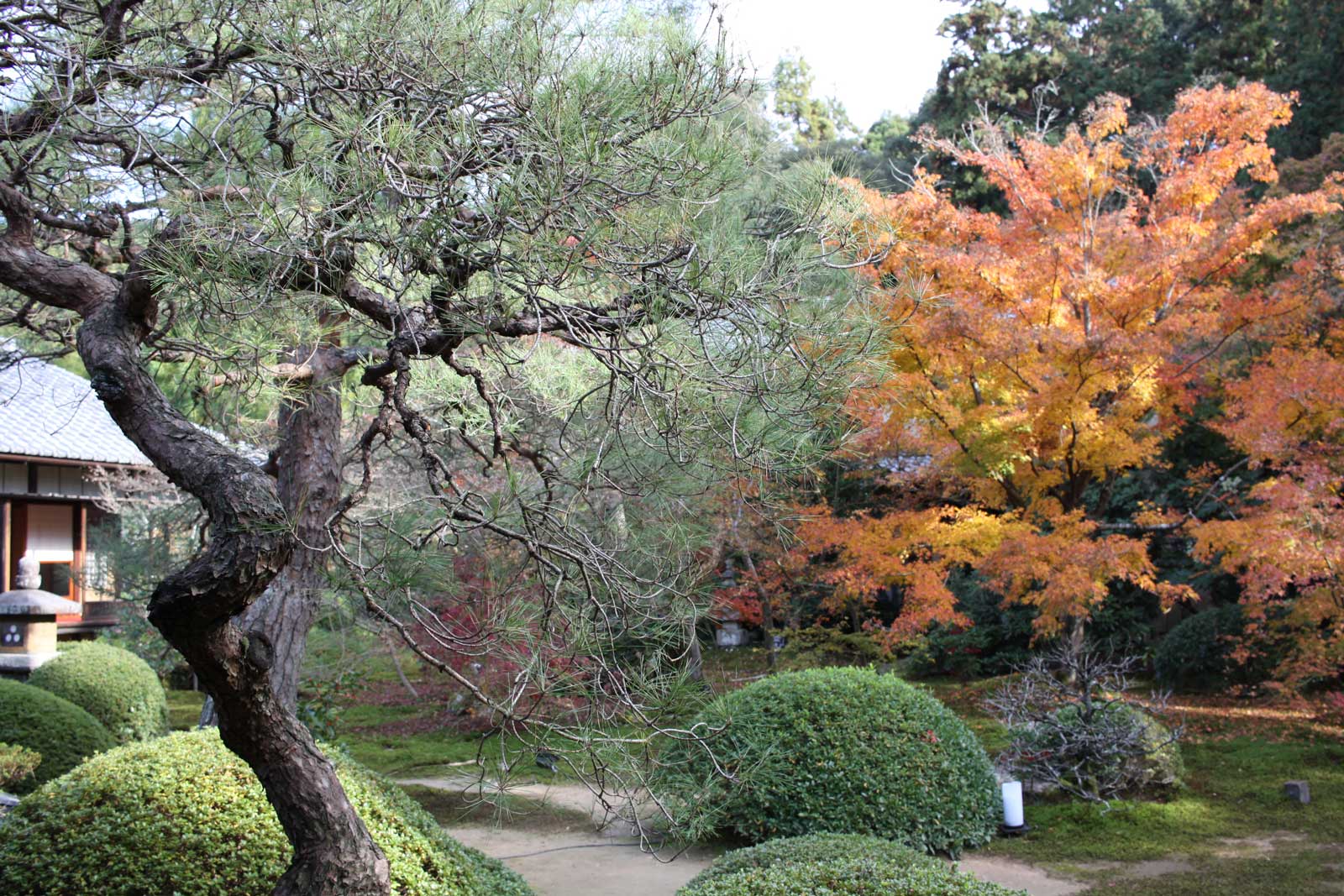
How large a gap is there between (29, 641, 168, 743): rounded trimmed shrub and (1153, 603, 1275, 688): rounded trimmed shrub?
31.2 ft

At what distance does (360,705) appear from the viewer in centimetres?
1100

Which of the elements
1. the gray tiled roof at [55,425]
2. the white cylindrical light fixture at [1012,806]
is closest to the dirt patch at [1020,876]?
the white cylindrical light fixture at [1012,806]

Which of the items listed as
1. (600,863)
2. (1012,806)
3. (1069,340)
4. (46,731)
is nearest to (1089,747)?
(1012,806)

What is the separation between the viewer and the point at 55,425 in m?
11.6

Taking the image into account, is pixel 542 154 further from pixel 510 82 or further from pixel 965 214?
pixel 965 214

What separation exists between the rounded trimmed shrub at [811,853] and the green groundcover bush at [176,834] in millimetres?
894

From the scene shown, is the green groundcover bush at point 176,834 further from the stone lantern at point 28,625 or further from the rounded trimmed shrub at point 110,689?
the stone lantern at point 28,625

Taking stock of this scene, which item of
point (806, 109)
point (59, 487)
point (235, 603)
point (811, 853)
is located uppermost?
point (806, 109)

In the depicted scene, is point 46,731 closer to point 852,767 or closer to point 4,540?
point 852,767

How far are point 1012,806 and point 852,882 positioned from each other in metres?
3.06

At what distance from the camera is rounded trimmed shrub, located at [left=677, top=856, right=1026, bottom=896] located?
3059mm

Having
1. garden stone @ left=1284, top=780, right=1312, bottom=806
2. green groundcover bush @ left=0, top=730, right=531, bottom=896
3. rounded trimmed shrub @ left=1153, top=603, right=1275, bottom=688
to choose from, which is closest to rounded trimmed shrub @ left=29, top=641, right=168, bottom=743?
green groundcover bush @ left=0, top=730, right=531, bottom=896

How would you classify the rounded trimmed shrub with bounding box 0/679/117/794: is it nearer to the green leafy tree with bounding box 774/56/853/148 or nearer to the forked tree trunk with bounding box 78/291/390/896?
the forked tree trunk with bounding box 78/291/390/896

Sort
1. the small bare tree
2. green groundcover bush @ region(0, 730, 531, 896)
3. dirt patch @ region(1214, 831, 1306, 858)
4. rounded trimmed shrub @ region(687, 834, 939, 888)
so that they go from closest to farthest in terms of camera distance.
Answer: green groundcover bush @ region(0, 730, 531, 896), rounded trimmed shrub @ region(687, 834, 939, 888), dirt patch @ region(1214, 831, 1306, 858), the small bare tree
